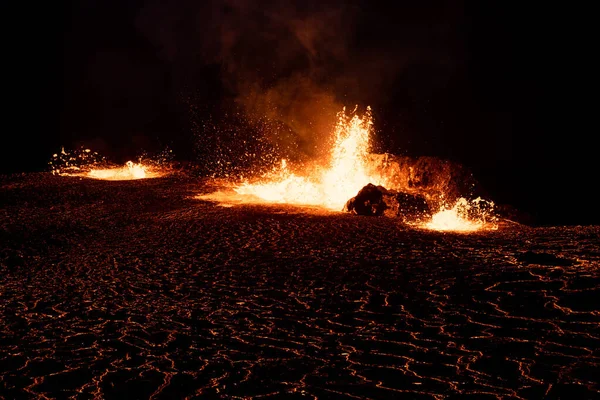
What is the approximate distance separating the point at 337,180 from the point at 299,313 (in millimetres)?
10725

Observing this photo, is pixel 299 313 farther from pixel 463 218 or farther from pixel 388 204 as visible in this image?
pixel 388 204

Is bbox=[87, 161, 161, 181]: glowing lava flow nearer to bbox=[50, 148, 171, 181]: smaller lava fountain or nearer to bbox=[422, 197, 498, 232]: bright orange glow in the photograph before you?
bbox=[50, 148, 171, 181]: smaller lava fountain

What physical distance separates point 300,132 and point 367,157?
26.1 ft

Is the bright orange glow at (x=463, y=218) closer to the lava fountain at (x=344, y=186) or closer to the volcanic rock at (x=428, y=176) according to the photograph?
the lava fountain at (x=344, y=186)

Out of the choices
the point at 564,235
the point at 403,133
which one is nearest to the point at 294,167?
the point at 403,133

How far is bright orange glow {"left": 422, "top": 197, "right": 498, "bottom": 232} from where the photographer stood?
956cm

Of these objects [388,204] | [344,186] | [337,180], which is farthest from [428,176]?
[337,180]

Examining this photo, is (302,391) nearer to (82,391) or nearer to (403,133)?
(82,391)

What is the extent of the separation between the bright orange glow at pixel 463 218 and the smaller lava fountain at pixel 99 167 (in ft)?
46.9

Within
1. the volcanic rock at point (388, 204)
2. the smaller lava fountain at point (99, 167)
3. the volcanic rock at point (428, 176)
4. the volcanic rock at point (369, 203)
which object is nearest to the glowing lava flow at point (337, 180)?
the volcanic rock at point (428, 176)

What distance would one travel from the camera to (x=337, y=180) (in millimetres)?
15453

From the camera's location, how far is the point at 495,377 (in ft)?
11.3

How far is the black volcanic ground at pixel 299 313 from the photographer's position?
3480mm

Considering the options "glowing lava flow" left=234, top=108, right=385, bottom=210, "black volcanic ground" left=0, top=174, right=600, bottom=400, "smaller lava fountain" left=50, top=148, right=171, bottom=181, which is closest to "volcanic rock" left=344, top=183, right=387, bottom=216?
"glowing lava flow" left=234, top=108, right=385, bottom=210
